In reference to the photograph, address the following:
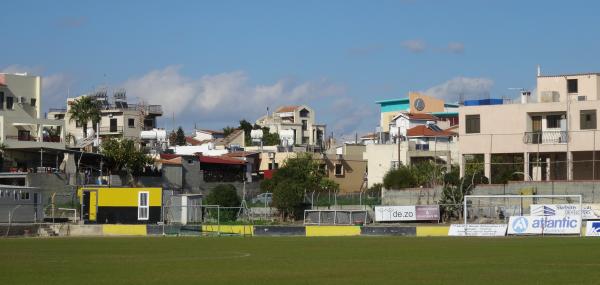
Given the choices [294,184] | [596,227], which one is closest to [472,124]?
[294,184]

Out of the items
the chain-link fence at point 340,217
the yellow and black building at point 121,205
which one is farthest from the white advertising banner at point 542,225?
the yellow and black building at point 121,205

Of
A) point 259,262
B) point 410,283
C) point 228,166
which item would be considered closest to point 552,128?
point 228,166

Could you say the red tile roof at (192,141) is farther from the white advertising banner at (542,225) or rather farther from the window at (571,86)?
the white advertising banner at (542,225)

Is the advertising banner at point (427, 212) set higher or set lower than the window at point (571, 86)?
lower

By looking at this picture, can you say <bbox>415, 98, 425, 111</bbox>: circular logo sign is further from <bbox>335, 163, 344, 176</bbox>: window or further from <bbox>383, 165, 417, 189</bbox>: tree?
<bbox>383, 165, 417, 189</bbox>: tree

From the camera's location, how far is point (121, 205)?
84.7 m

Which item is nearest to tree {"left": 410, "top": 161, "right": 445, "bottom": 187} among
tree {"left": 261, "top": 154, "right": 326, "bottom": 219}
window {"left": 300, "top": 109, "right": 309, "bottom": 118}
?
tree {"left": 261, "top": 154, "right": 326, "bottom": 219}

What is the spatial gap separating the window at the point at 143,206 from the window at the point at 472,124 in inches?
1309

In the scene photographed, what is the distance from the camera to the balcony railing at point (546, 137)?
93944 millimetres

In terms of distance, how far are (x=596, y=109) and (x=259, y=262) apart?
2409 inches

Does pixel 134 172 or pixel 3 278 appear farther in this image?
pixel 134 172

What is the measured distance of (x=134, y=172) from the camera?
377 ft

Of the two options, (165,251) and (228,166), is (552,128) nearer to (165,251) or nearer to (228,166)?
(228,166)

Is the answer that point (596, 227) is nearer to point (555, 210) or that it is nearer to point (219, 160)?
point (555, 210)
